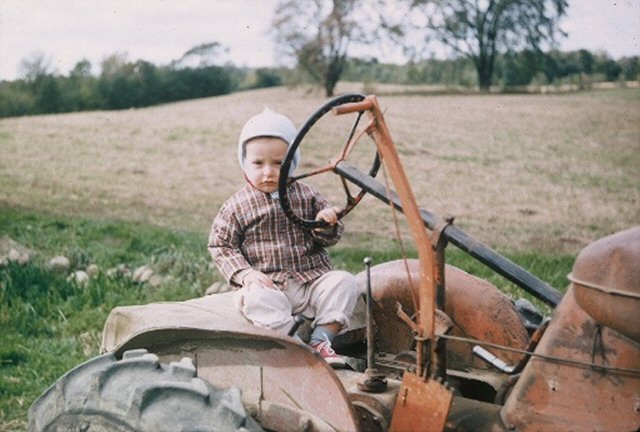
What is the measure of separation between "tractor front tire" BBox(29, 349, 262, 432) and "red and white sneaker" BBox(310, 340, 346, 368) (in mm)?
513

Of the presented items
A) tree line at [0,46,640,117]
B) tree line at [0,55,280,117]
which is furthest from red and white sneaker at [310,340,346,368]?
tree line at [0,55,280,117]

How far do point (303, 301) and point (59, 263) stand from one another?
4.57 metres

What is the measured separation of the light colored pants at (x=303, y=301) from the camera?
10.2 feet

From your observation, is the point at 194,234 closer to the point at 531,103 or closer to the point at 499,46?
the point at 499,46

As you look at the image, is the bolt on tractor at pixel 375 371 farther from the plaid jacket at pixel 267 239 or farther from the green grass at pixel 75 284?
Answer: the green grass at pixel 75 284

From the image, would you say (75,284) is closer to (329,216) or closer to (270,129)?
(270,129)

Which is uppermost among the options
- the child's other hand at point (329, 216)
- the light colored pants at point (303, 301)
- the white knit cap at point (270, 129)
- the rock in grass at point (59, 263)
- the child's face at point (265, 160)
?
the white knit cap at point (270, 129)

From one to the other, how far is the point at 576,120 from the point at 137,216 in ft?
23.5

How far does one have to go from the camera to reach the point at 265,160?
11.7 ft

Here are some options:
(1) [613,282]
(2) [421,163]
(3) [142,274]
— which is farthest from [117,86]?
(1) [613,282]

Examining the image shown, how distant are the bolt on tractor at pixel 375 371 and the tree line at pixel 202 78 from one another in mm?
10296

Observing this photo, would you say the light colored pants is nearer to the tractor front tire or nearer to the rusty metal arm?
the tractor front tire

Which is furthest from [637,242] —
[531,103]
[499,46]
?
[531,103]

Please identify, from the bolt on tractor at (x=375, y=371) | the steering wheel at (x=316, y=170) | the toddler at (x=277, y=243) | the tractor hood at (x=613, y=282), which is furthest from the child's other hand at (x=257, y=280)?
the tractor hood at (x=613, y=282)
